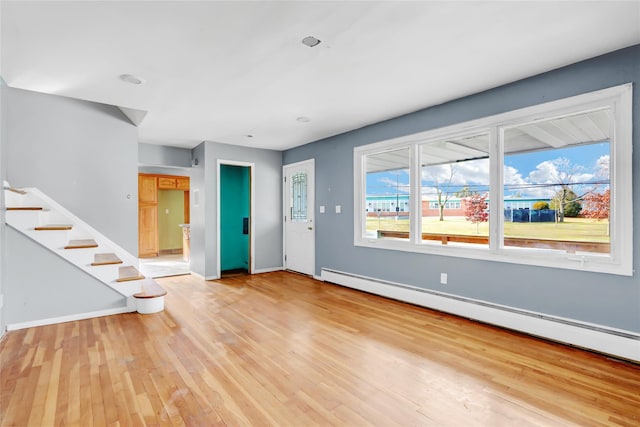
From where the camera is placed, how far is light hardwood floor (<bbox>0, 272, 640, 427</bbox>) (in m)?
1.83

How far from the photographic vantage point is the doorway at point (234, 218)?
6.43 meters

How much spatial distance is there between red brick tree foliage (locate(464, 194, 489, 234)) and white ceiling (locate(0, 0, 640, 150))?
116 centimetres

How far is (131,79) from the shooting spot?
299 centimetres

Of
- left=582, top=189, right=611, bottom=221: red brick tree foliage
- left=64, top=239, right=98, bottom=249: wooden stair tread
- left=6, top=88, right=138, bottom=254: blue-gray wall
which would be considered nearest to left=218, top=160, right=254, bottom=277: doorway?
left=6, top=88, right=138, bottom=254: blue-gray wall

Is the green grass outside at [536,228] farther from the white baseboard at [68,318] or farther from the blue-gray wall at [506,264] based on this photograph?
the white baseboard at [68,318]

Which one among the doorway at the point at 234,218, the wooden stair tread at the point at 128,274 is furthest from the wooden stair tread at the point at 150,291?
the doorway at the point at 234,218

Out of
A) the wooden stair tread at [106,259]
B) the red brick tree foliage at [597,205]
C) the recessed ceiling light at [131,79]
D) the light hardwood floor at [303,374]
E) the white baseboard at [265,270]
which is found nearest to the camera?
the light hardwood floor at [303,374]

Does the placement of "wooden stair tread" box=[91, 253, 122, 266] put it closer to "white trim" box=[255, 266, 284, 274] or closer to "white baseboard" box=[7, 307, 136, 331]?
"white baseboard" box=[7, 307, 136, 331]

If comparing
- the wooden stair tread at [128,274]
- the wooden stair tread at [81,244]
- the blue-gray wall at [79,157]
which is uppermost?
the blue-gray wall at [79,157]

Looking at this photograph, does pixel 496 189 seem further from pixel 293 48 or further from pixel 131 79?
pixel 131 79

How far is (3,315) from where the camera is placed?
10.0 feet

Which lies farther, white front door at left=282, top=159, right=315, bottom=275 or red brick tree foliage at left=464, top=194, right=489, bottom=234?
white front door at left=282, top=159, right=315, bottom=275

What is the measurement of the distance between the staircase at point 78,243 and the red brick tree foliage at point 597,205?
4553 mm

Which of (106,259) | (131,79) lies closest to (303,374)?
(106,259)
